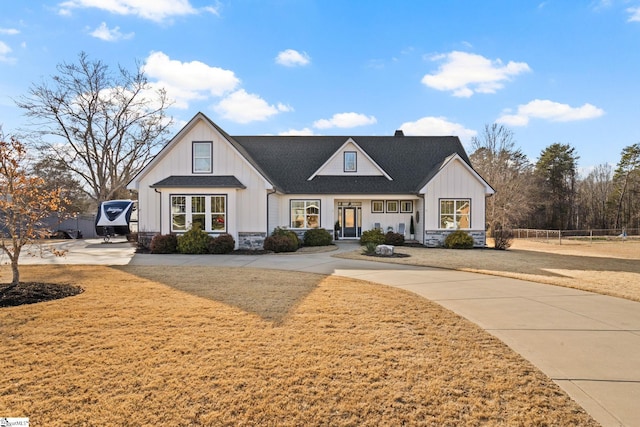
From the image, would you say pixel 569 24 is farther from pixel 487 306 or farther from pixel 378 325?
pixel 378 325

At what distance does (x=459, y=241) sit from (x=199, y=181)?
14.3 m

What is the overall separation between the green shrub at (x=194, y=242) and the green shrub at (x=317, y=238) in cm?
579

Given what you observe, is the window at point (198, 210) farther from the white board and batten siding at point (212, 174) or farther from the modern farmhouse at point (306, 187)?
the white board and batten siding at point (212, 174)

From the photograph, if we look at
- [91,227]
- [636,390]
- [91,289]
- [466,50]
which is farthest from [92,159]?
[636,390]

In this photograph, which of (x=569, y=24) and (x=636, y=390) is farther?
(x=569, y=24)

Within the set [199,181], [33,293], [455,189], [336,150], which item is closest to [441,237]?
[455,189]

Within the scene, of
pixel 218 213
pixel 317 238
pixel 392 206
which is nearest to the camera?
pixel 218 213

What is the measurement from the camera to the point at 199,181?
1802cm

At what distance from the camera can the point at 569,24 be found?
14.3 m

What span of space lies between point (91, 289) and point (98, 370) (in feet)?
16.3

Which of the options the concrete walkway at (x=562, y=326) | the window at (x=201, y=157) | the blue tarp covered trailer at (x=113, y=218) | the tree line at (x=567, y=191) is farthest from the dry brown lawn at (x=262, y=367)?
the tree line at (x=567, y=191)

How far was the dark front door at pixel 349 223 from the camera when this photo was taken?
23281 mm

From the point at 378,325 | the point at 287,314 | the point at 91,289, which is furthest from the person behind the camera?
the point at 91,289

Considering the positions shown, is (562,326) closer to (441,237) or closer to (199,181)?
(441,237)
